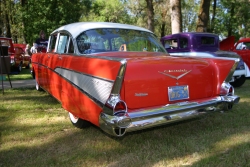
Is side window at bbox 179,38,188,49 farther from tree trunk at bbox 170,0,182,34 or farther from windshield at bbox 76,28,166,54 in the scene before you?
windshield at bbox 76,28,166,54

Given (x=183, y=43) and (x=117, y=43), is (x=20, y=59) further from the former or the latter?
(x=117, y=43)

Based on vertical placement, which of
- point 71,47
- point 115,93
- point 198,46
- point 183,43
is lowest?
point 115,93

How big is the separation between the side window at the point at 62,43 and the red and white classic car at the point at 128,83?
13 centimetres

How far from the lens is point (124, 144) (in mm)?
3289

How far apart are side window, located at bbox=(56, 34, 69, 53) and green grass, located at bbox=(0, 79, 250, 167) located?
1.21m

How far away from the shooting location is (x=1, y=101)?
5.61 m

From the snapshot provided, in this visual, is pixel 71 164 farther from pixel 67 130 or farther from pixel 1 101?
pixel 1 101

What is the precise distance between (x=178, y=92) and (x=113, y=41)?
1422mm

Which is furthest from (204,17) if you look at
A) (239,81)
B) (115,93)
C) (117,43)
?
(115,93)

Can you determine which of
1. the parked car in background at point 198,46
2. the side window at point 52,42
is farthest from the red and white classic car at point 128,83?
the parked car in background at point 198,46

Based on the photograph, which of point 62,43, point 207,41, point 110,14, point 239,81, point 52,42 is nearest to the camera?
point 62,43

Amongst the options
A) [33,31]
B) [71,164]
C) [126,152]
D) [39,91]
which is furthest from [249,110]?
[33,31]

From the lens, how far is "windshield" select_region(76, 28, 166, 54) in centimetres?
379

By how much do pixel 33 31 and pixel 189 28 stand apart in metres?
23.1
